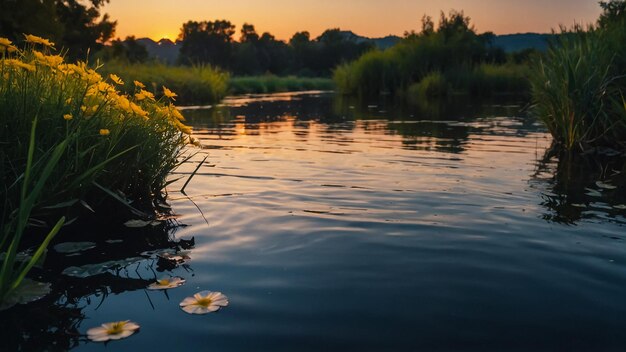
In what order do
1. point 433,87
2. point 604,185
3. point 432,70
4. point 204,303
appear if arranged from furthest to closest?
point 432,70 < point 433,87 < point 604,185 < point 204,303

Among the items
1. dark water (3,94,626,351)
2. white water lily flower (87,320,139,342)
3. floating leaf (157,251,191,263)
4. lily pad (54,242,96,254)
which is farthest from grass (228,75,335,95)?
white water lily flower (87,320,139,342)

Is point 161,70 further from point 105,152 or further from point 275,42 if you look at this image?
point 275,42

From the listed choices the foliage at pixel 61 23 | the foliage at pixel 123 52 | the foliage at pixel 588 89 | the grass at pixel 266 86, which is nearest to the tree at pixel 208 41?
the foliage at pixel 123 52

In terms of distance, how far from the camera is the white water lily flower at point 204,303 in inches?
136

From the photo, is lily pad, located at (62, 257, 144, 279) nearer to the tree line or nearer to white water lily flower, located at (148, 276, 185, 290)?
white water lily flower, located at (148, 276, 185, 290)

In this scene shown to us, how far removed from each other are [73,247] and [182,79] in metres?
28.8

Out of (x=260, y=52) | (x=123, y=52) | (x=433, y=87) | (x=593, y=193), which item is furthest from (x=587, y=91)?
(x=260, y=52)

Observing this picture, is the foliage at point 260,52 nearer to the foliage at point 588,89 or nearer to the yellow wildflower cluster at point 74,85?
the foliage at point 588,89

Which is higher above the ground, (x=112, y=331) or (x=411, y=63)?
(x=411, y=63)

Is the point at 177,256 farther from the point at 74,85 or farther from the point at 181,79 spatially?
the point at 181,79

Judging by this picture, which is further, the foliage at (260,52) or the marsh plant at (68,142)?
the foliage at (260,52)

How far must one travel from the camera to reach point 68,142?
4.62m

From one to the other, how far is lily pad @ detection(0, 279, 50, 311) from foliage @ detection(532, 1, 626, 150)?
9617 millimetres

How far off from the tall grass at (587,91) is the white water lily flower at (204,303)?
897cm
